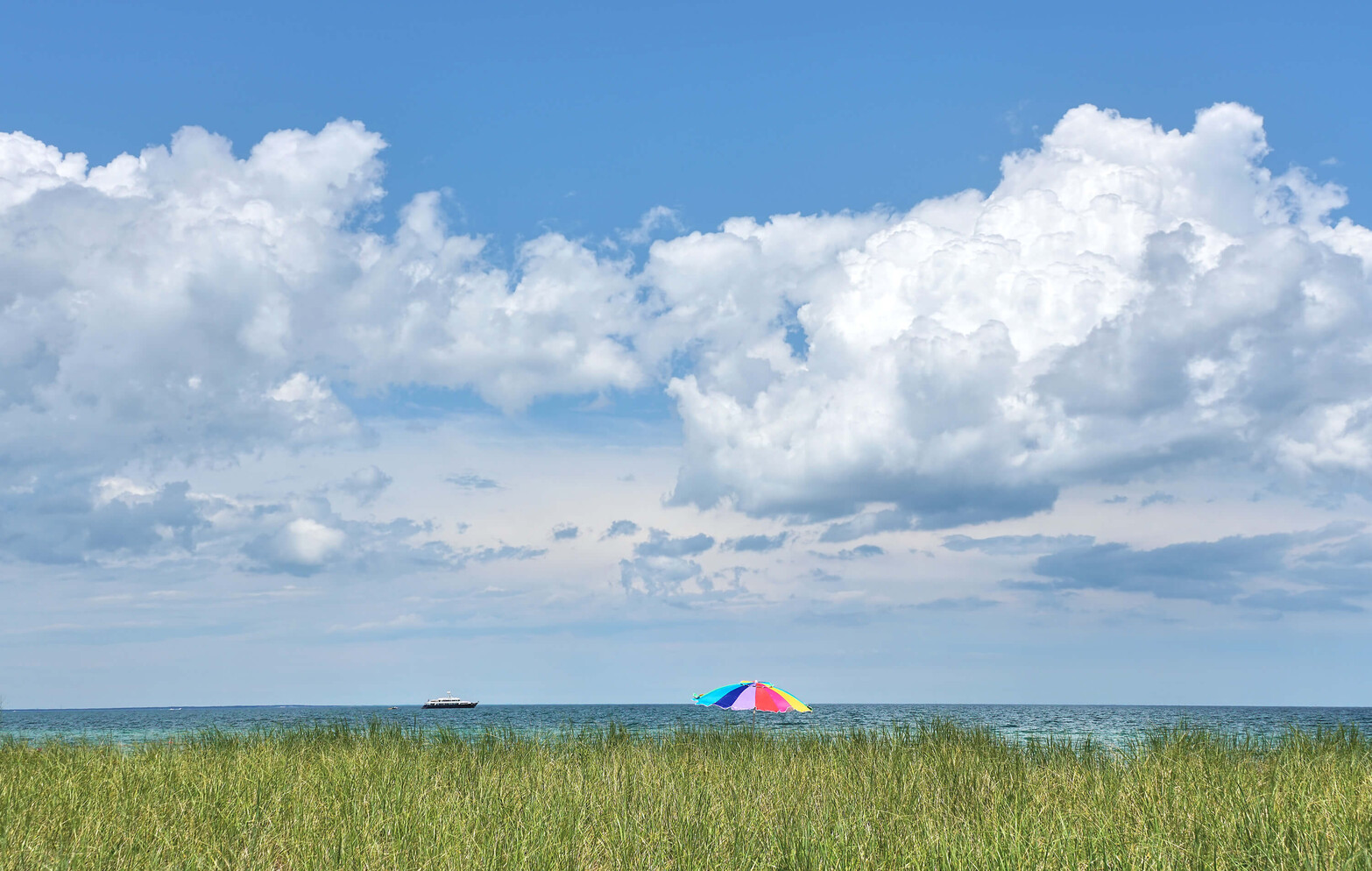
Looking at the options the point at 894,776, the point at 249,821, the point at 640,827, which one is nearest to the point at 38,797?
the point at 249,821

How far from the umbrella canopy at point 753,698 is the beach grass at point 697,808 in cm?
266

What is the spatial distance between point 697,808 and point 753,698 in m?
8.11

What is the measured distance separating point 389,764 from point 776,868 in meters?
6.40

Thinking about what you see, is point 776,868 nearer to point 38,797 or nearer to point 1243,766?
point 1243,766

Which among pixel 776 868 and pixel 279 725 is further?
pixel 279 725

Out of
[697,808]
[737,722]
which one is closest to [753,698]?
[737,722]

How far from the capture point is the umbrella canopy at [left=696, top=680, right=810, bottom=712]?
16.6 meters

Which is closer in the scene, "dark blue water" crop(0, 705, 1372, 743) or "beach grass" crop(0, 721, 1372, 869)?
"beach grass" crop(0, 721, 1372, 869)

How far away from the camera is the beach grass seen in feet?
23.1

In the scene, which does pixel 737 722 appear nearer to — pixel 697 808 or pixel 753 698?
pixel 753 698

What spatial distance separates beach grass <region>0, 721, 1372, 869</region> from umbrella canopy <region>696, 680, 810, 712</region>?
2663 millimetres

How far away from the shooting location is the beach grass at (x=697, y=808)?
7.05 meters

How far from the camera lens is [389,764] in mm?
11477

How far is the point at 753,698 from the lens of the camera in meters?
17.0
